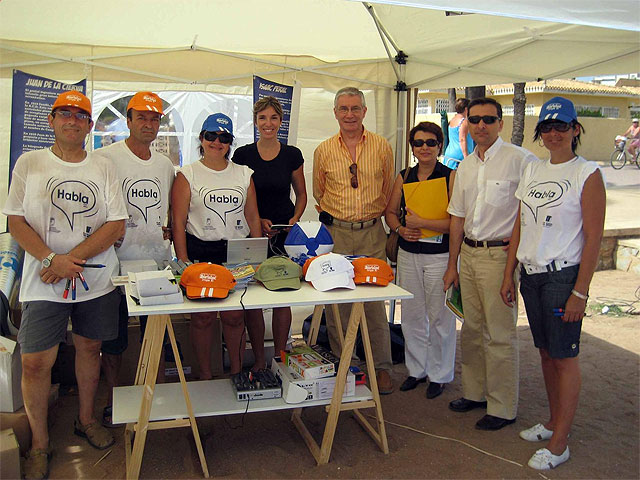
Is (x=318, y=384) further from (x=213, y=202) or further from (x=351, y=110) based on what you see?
(x=351, y=110)

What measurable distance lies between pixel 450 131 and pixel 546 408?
4.67 meters

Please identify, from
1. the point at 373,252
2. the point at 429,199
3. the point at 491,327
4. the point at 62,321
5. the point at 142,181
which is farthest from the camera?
the point at 373,252

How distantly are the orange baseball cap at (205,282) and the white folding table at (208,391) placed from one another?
4 centimetres

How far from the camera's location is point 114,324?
3.13 metres

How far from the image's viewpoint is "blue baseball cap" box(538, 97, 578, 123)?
287cm

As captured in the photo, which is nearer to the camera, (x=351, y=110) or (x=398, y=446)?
(x=398, y=446)

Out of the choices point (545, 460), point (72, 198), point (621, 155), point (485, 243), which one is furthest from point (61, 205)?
point (621, 155)

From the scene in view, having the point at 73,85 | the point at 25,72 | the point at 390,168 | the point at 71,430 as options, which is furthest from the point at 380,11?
the point at 71,430

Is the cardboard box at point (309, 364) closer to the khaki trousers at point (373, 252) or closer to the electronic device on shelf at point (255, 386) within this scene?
the electronic device on shelf at point (255, 386)

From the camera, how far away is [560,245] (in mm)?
2895

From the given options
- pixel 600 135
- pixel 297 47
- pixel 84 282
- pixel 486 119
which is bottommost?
pixel 84 282

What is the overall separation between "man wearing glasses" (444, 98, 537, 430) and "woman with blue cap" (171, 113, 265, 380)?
126 centimetres

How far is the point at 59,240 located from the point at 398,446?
6.98ft

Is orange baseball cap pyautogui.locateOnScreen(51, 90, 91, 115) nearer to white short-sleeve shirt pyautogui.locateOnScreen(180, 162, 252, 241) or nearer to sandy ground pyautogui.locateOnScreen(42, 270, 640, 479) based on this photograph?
white short-sleeve shirt pyautogui.locateOnScreen(180, 162, 252, 241)
